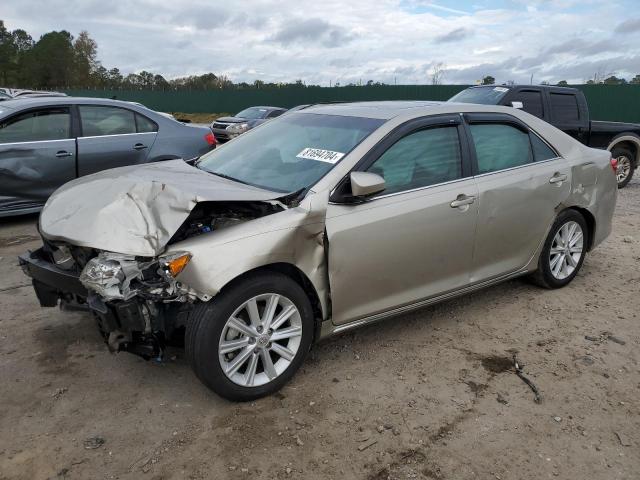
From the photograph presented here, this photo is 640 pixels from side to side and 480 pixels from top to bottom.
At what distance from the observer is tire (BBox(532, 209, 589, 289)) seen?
14.7 feet

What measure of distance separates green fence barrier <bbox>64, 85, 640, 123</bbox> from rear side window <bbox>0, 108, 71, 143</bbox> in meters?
24.7

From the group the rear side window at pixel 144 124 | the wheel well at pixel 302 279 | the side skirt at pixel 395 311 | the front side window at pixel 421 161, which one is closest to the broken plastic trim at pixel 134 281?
the wheel well at pixel 302 279

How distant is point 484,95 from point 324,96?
91.3 feet

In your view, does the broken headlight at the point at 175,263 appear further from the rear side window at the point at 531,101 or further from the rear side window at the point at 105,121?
the rear side window at the point at 531,101

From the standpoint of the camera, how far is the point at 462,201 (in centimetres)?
366

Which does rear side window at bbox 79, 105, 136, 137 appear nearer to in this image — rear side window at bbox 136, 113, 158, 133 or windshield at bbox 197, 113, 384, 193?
rear side window at bbox 136, 113, 158, 133

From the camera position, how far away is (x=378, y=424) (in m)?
2.85

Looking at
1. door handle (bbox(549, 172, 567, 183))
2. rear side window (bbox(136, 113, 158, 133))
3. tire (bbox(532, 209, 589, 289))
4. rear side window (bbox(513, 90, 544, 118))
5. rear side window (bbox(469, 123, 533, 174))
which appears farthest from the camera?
rear side window (bbox(513, 90, 544, 118))

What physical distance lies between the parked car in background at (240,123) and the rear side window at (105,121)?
34.0 ft

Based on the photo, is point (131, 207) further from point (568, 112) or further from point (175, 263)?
point (568, 112)

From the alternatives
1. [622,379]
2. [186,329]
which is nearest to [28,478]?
[186,329]

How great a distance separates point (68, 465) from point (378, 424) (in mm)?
1546

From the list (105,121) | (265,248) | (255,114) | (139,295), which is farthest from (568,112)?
(255,114)

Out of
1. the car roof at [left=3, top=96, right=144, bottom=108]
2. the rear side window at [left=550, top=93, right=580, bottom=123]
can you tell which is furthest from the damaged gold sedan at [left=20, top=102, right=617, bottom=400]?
the rear side window at [left=550, top=93, right=580, bottom=123]
